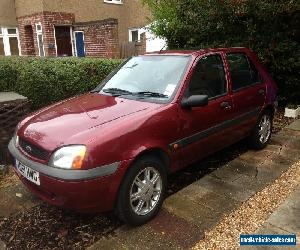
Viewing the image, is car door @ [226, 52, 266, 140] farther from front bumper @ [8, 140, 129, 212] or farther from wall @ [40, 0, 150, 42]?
wall @ [40, 0, 150, 42]

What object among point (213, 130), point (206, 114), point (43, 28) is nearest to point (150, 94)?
point (206, 114)

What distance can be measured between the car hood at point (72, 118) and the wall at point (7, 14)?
51.9 feet

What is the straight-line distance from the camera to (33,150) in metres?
3.35

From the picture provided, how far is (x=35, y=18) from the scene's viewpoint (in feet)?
53.8

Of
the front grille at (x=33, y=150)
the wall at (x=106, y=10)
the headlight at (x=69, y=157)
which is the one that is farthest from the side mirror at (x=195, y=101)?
the wall at (x=106, y=10)

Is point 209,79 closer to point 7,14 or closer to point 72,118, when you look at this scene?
point 72,118

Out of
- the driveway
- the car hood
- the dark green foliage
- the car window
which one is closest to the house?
the dark green foliage

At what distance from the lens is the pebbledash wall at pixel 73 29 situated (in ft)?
47.2

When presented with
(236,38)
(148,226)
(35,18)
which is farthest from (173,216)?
(35,18)

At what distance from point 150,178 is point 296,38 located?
19.9 feet

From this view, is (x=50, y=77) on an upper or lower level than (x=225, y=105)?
upper

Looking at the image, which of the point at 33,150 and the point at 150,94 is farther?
the point at 150,94

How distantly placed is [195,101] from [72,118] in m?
1.37

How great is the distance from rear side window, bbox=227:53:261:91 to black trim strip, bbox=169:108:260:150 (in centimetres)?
44
